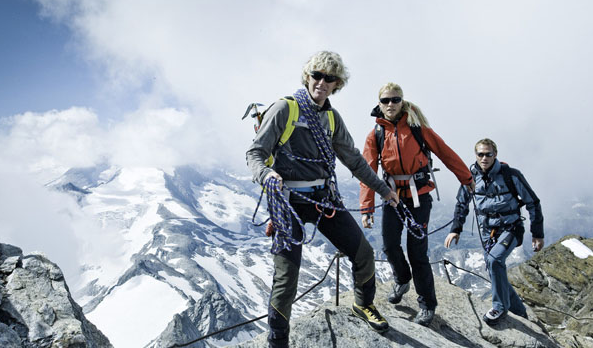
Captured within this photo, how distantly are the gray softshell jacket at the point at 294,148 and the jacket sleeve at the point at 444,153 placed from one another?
1720 mm

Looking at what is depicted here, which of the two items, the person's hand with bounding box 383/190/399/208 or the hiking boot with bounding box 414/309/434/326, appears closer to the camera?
the person's hand with bounding box 383/190/399/208

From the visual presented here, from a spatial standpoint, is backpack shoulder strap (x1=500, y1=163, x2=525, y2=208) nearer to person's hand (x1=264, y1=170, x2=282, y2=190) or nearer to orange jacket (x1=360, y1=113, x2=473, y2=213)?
orange jacket (x1=360, y1=113, x2=473, y2=213)

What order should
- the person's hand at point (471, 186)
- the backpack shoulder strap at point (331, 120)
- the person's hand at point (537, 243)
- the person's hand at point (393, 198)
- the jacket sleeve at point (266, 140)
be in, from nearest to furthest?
1. the jacket sleeve at point (266, 140)
2. the backpack shoulder strap at point (331, 120)
3. the person's hand at point (393, 198)
4. the person's hand at point (471, 186)
5. the person's hand at point (537, 243)

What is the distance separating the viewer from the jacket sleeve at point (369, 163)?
6238 millimetres

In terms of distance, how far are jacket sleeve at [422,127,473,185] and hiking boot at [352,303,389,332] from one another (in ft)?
10.0

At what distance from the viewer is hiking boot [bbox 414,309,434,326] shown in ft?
21.1

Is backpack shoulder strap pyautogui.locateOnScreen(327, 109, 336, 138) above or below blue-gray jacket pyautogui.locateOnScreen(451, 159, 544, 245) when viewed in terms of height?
above

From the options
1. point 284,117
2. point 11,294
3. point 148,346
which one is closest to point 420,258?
point 284,117

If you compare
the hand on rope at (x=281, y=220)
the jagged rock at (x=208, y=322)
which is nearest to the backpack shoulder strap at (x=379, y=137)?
the hand on rope at (x=281, y=220)

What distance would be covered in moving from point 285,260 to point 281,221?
0.55 metres

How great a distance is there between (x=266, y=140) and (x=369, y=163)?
9.61ft

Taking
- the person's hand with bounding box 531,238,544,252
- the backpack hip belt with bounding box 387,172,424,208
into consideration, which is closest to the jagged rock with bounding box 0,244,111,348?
the backpack hip belt with bounding box 387,172,424,208

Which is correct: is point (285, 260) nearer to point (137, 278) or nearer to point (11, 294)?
point (11, 294)

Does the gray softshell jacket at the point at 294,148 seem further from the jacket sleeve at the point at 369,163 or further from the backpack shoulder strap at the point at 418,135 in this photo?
the backpack shoulder strap at the point at 418,135
